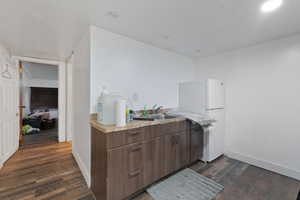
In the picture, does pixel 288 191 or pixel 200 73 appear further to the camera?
pixel 200 73

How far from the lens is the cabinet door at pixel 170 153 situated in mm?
1923

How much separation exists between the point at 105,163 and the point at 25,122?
527cm

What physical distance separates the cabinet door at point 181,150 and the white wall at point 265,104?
1.25 m

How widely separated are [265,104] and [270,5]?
1643 mm

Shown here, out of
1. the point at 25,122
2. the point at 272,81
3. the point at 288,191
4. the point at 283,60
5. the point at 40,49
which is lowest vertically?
the point at 288,191

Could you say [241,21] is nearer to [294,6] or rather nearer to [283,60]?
[294,6]

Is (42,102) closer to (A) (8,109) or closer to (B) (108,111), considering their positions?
(A) (8,109)

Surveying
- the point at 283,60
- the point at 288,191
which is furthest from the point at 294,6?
the point at 288,191

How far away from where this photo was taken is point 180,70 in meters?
3.10

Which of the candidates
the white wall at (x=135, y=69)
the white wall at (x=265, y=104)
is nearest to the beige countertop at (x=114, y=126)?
the white wall at (x=135, y=69)

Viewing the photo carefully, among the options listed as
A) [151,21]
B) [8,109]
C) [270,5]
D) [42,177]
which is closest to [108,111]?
[151,21]

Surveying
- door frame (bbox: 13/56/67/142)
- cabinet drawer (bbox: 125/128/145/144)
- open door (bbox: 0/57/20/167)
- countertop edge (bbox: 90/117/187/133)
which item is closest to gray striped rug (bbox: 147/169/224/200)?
cabinet drawer (bbox: 125/128/145/144)

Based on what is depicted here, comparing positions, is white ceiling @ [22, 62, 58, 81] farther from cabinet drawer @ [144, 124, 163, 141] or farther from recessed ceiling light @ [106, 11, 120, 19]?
cabinet drawer @ [144, 124, 163, 141]

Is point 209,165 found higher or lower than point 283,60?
lower
